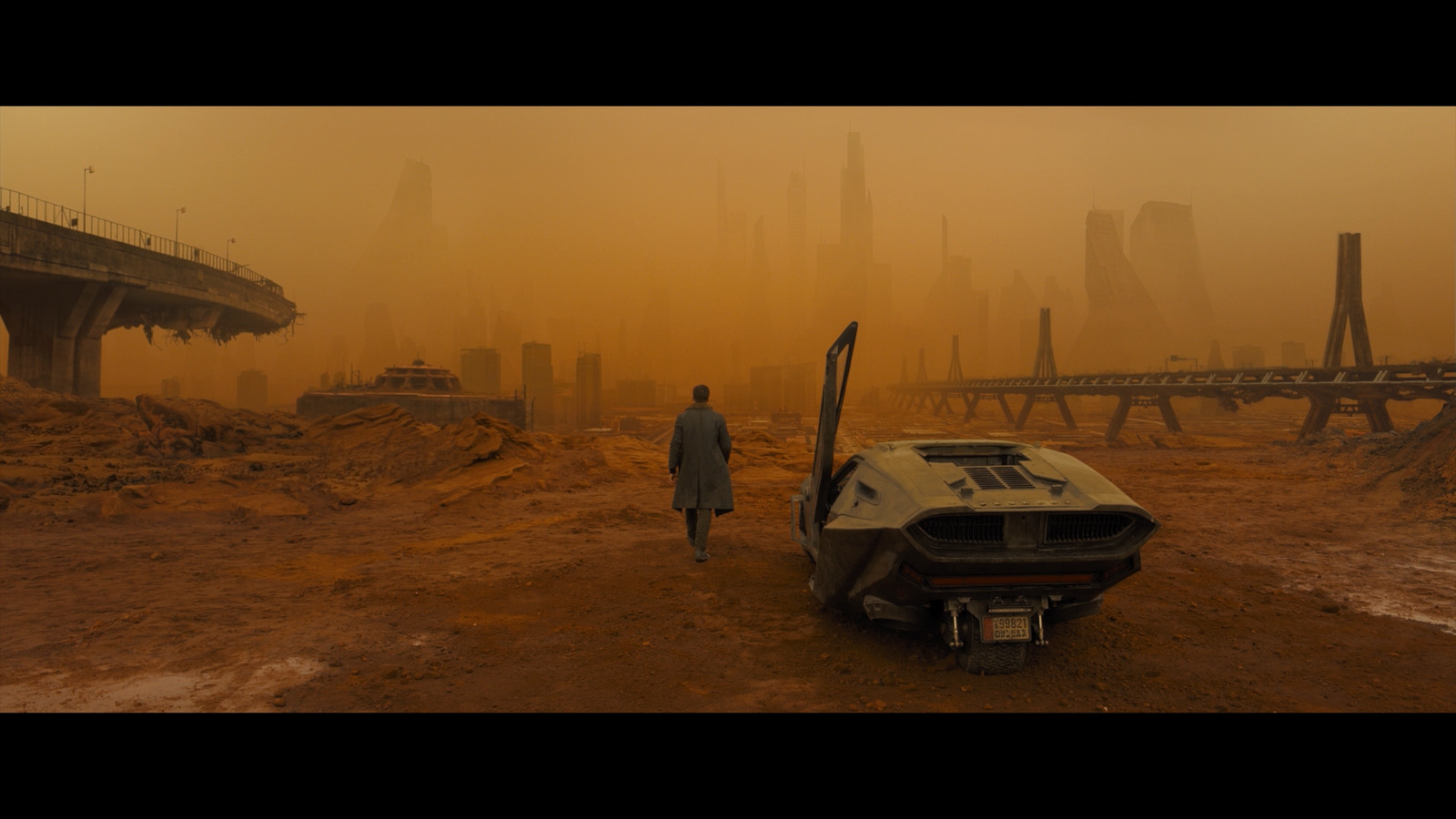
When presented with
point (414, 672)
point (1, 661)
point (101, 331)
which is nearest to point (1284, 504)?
point (414, 672)

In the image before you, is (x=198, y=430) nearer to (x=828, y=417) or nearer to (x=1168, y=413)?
(x=828, y=417)

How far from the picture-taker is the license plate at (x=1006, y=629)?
13.1ft

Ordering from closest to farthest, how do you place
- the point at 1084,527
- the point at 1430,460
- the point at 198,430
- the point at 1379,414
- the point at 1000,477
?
the point at 1084,527 < the point at 1000,477 < the point at 1430,460 < the point at 198,430 < the point at 1379,414

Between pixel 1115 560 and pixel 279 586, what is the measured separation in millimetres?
6993

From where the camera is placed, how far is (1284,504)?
1062cm

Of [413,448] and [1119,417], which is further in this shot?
[1119,417]

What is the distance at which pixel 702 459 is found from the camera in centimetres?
705

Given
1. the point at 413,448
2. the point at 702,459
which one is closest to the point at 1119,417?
the point at 702,459

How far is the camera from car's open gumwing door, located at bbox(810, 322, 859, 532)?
4.90 meters

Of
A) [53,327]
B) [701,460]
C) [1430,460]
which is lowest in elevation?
[1430,460]

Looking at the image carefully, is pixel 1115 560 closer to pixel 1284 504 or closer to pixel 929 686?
pixel 929 686

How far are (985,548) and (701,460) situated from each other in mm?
3663

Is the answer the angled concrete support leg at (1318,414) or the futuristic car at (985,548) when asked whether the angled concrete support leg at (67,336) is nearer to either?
the futuristic car at (985,548)

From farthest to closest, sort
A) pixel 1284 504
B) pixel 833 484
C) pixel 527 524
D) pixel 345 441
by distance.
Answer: pixel 345 441
pixel 1284 504
pixel 527 524
pixel 833 484
